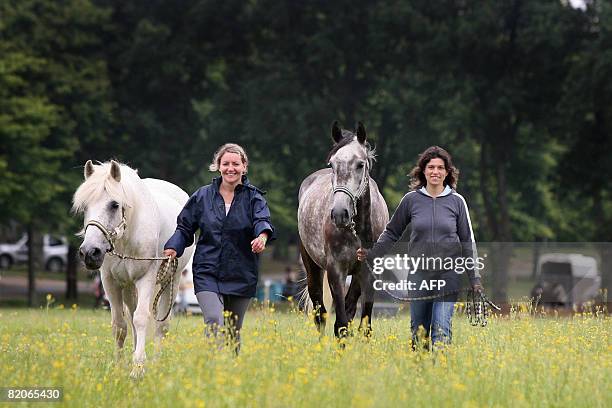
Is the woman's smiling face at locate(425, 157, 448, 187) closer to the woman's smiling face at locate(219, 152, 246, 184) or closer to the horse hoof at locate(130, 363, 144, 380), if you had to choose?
the woman's smiling face at locate(219, 152, 246, 184)

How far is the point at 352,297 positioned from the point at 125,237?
2587 millimetres

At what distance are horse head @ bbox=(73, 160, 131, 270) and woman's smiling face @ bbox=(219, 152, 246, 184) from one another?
1322mm

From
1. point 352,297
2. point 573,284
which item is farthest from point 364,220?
point 573,284

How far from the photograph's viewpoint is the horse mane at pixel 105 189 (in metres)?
10.9

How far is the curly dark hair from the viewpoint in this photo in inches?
390

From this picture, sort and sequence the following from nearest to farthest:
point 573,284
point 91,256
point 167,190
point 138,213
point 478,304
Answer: point 478,304 → point 91,256 → point 138,213 → point 167,190 → point 573,284

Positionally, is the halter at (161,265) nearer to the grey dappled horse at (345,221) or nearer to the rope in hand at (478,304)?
the grey dappled horse at (345,221)

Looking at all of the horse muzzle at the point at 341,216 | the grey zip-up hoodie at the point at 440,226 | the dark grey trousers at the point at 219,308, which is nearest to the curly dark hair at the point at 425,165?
the grey zip-up hoodie at the point at 440,226

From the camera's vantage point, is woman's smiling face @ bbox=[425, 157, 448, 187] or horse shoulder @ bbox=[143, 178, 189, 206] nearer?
woman's smiling face @ bbox=[425, 157, 448, 187]

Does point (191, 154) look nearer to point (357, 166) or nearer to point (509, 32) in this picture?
point (509, 32)

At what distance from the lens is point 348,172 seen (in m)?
11.2

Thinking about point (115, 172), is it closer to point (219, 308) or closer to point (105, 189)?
point (105, 189)

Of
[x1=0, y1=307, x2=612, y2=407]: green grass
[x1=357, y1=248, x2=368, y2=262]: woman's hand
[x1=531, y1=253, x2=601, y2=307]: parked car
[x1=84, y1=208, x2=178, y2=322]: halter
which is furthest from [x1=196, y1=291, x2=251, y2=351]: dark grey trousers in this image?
[x1=531, y1=253, x2=601, y2=307]: parked car

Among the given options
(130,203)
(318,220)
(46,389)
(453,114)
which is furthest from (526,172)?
(46,389)
